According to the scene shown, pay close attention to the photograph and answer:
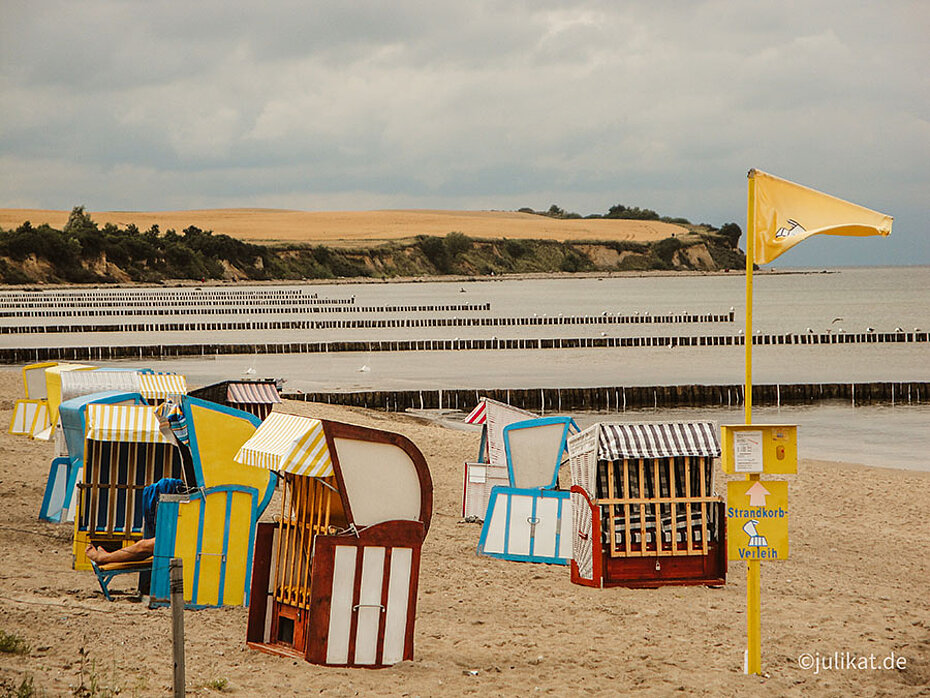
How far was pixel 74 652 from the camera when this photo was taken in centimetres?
699

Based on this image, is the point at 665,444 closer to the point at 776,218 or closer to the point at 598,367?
the point at 776,218

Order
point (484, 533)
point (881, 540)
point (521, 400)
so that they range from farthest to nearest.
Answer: point (521, 400), point (881, 540), point (484, 533)

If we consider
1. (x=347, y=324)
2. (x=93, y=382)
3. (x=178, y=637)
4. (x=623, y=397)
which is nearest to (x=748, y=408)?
(x=178, y=637)

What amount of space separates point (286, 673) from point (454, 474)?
8985 mm

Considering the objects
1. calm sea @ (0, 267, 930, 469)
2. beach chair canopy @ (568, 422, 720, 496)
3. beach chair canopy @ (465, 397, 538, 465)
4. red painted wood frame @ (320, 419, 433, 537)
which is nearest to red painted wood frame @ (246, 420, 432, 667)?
red painted wood frame @ (320, 419, 433, 537)

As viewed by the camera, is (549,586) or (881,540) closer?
(549,586)

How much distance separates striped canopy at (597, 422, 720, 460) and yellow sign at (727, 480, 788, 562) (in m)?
2.04

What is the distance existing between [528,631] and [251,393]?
6.61m

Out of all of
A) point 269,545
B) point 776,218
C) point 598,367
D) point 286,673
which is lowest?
point 286,673

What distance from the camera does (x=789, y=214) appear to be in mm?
7051

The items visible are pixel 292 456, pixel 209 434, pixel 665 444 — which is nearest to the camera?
pixel 292 456

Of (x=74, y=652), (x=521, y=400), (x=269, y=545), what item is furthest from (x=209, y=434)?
(x=521, y=400)

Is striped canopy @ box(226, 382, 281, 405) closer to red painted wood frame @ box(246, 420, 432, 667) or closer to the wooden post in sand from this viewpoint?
red painted wood frame @ box(246, 420, 432, 667)

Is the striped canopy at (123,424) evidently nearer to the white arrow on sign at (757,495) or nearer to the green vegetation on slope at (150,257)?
the white arrow on sign at (757,495)
